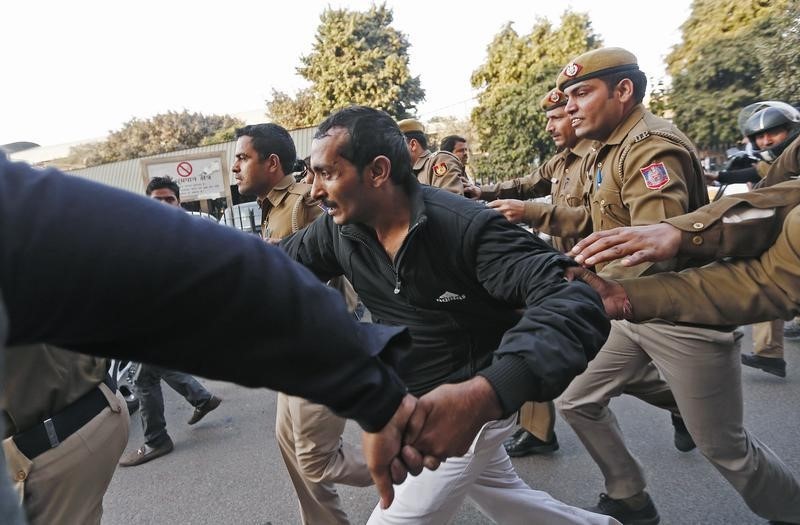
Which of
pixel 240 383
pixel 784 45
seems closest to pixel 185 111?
pixel 784 45

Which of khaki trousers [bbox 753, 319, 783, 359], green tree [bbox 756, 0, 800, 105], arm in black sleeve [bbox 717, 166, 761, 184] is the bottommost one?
khaki trousers [bbox 753, 319, 783, 359]

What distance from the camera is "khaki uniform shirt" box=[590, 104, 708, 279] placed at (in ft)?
7.68

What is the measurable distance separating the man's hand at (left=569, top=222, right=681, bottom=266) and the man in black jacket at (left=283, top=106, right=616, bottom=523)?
0.38 ft

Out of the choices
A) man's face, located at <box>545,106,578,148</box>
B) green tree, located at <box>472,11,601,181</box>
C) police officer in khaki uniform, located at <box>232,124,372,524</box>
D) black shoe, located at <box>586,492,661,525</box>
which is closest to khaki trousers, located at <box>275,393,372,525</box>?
police officer in khaki uniform, located at <box>232,124,372,524</box>

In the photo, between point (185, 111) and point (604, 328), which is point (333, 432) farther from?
point (185, 111)

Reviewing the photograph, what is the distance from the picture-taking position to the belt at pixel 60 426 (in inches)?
69.6

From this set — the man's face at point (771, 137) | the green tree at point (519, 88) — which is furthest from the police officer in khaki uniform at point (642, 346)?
the green tree at point (519, 88)

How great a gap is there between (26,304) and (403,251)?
1258mm

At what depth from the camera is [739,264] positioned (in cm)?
183

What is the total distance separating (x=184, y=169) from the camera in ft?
39.5

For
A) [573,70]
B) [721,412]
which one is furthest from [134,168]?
[721,412]

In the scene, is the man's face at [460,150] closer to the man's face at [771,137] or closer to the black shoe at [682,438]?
the man's face at [771,137]

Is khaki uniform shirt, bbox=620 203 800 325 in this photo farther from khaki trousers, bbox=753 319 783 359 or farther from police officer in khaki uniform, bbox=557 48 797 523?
khaki trousers, bbox=753 319 783 359

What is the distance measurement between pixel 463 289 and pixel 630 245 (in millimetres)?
518
